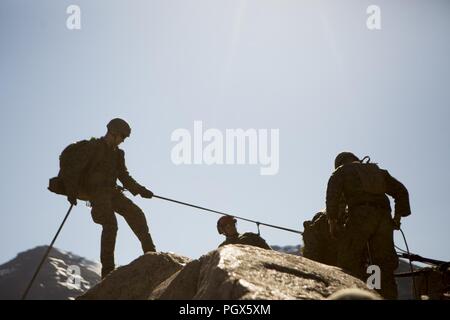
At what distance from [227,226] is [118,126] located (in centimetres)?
391

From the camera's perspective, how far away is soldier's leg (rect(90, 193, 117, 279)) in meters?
8.30

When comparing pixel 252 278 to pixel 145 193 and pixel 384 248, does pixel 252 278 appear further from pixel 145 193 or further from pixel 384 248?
pixel 145 193

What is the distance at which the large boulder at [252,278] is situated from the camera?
384 cm

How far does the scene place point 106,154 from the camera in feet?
29.7

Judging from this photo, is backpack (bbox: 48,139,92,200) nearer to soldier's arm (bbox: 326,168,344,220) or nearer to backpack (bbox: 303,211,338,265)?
soldier's arm (bbox: 326,168,344,220)

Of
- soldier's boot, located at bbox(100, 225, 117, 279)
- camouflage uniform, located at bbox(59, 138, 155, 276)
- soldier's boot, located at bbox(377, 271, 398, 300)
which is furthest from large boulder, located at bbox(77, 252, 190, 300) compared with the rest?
soldier's boot, located at bbox(377, 271, 398, 300)

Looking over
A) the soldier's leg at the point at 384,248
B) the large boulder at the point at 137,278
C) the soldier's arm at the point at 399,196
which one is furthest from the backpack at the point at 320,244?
the large boulder at the point at 137,278

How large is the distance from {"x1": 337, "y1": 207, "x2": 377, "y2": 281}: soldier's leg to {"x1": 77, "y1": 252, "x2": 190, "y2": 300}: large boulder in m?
2.94

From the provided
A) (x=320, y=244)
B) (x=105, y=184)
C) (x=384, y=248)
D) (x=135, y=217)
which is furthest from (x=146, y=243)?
(x=384, y=248)

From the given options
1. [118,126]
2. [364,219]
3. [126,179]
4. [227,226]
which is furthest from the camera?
[227,226]

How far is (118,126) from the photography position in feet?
30.1
